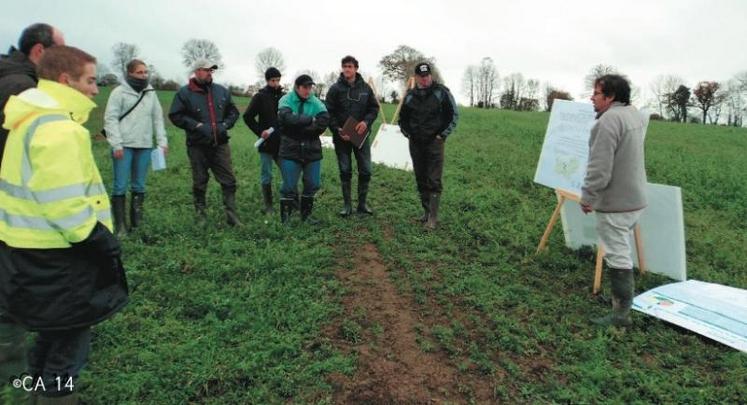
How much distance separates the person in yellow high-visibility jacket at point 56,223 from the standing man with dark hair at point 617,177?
3.92m

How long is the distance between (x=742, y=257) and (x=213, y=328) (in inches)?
268

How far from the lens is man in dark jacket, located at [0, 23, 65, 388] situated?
307 centimetres

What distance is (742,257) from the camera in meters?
6.51

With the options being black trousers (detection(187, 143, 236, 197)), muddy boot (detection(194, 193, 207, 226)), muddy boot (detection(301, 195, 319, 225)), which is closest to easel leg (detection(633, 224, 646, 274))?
muddy boot (detection(301, 195, 319, 225))

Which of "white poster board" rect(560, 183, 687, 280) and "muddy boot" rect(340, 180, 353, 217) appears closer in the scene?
"white poster board" rect(560, 183, 687, 280)

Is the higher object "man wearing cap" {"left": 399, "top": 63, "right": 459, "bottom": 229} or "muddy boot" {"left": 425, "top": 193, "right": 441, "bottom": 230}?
"man wearing cap" {"left": 399, "top": 63, "right": 459, "bottom": 229}

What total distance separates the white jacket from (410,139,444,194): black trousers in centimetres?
362

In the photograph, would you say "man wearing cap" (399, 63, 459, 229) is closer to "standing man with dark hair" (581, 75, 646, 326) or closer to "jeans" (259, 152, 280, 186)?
"jeans" (259, 152, 280, 186)

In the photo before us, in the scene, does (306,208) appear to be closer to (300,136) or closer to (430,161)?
(300,136)

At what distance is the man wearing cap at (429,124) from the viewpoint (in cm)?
687

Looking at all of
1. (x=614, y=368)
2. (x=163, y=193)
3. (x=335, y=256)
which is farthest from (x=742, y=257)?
(x=163, y=193)

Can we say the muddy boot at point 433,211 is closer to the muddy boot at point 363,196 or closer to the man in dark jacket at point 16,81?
the muddy boot at point 363,196

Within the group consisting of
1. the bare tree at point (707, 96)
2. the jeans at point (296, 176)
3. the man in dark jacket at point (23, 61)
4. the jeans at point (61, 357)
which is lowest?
the jeans at point (61, 357)

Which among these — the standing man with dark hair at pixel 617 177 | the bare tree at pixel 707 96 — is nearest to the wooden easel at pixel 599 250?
the standing man with dark hair at pixel 617 177
